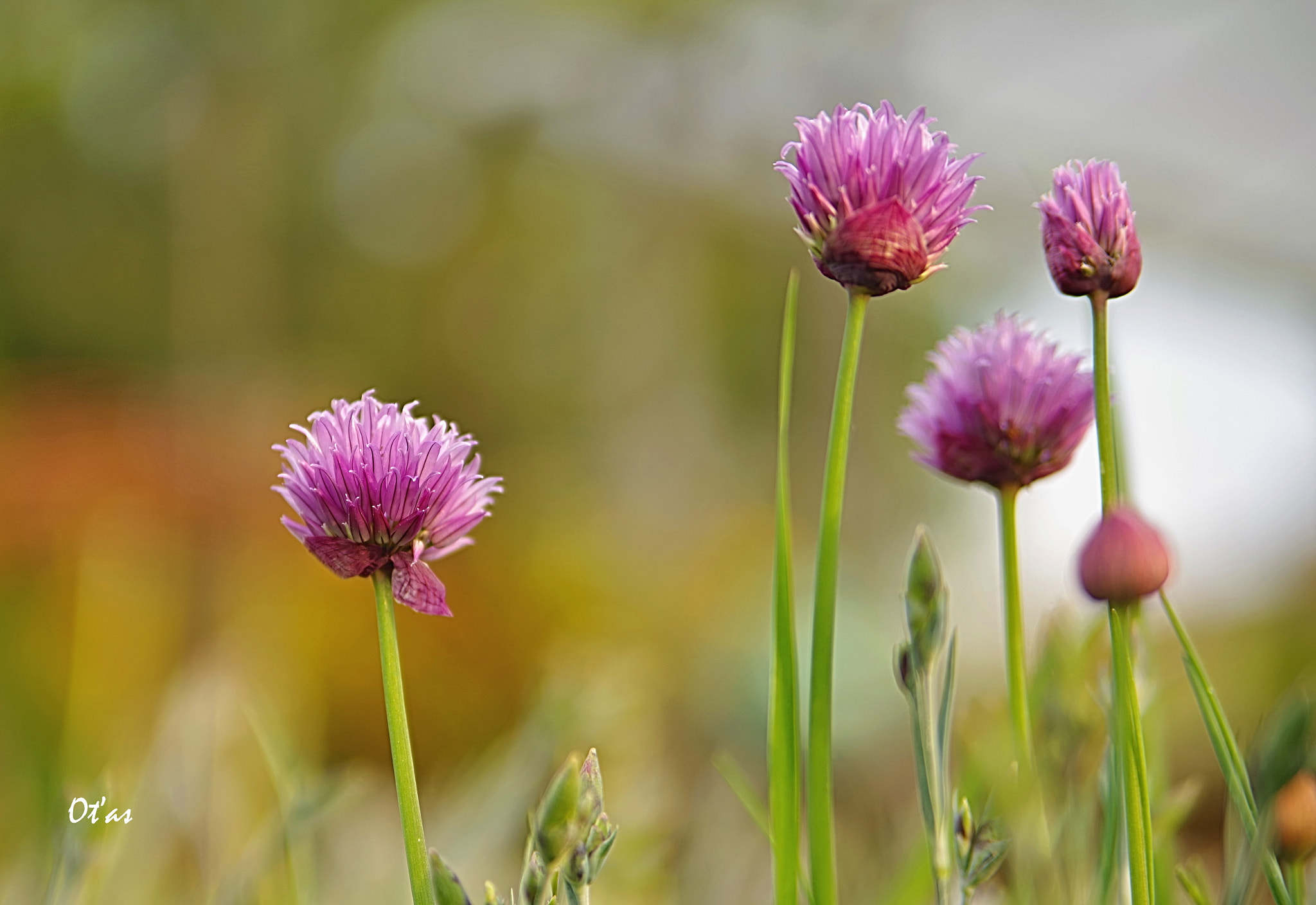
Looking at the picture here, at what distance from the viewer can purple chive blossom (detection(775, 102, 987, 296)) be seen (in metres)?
0.19

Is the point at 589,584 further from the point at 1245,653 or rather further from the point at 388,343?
the point at 388,343

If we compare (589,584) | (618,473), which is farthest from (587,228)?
(589,584)

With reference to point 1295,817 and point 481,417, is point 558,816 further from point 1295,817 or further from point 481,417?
point 481,417

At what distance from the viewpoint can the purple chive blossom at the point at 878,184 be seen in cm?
19

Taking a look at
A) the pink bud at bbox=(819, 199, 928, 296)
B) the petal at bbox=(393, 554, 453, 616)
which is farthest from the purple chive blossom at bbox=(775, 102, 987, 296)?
the petal at bbox=(393, 554, 453, 616)

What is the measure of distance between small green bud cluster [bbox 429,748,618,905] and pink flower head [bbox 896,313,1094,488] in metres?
0.12

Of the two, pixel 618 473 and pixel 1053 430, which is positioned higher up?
pixel 618 473

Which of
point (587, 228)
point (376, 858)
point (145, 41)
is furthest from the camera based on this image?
point (587, 228)

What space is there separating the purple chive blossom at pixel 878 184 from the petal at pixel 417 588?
0.10 meters

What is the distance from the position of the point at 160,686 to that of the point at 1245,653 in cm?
174

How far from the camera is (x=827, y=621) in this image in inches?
7.3

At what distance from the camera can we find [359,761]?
1270mm

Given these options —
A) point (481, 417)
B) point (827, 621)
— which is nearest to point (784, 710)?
point (827, 621)

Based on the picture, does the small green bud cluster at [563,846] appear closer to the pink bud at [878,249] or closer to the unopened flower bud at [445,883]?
the unopened flower bud at [445,883]
